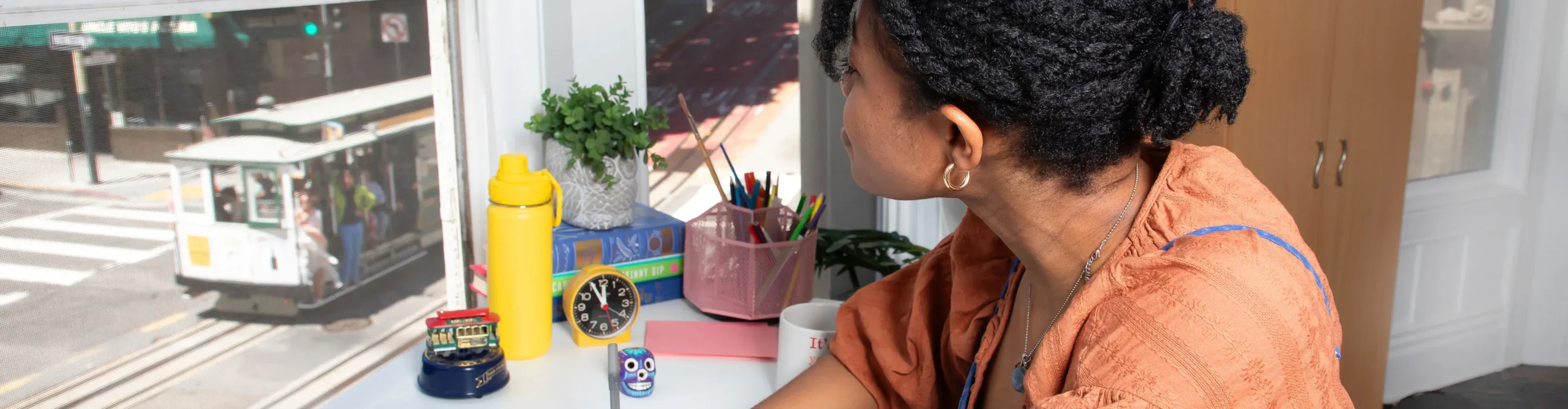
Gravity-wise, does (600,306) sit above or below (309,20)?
below

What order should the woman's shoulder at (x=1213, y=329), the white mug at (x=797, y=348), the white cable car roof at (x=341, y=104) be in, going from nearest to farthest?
the woman's shoulder at (x=1213, y=329)
the white cable car roof at (x=341, y=104)
the white mug at (x=797, y=348)

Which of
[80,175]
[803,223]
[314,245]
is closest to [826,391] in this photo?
[803,223]

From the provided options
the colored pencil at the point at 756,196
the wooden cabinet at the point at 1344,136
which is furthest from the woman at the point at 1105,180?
the wooden cabinet at the point at 1344,136

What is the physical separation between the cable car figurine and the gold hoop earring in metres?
0.50

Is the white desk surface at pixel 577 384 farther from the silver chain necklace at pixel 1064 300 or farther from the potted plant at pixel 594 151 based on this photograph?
the silver chain necklace at pixel 1064 300

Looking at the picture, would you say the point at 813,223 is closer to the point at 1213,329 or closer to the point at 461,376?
the point at 461,376

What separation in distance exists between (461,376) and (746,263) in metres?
0.39

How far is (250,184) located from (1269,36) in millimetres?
1557

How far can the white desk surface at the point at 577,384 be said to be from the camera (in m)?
1.11

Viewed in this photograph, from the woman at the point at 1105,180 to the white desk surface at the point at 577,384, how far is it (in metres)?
0.33

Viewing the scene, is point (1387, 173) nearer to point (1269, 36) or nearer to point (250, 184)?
point (1269, 36)

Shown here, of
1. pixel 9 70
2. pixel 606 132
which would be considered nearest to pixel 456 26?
pixel 606 132

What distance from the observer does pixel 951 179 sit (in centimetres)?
90

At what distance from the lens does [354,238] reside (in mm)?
1268
